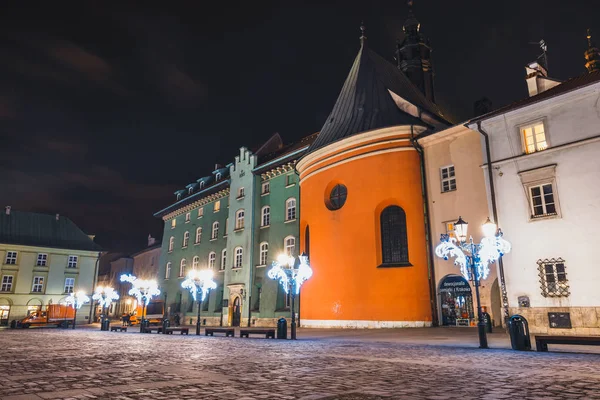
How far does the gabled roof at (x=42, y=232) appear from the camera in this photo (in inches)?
1869

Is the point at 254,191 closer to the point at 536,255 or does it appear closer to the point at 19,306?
the point at 536,255

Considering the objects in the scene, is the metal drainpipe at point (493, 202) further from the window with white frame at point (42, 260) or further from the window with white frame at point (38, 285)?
the window with white frame at point (42, 260)

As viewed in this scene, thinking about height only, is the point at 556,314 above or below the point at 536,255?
below

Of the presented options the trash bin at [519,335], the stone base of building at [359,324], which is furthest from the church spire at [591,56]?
the trash bin at [519,335]

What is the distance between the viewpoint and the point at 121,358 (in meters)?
9.95

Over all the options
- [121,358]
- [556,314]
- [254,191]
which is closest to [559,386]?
[121,358]

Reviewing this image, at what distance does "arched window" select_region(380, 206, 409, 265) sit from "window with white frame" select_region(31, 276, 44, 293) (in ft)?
133

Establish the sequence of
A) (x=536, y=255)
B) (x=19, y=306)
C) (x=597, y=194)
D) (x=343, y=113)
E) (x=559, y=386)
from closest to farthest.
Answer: (x=559, y=386), (x=597, y=194), (x=536, y=255), (x=343, y=113), (x=19, y=306)

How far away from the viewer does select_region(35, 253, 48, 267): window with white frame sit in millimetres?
47025

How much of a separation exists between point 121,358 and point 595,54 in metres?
27.6

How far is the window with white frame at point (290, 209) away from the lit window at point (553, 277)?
1644 centimetres

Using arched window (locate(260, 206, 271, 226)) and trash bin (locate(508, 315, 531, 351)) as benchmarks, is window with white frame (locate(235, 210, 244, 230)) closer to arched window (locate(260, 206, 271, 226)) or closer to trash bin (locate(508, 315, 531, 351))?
arched window (locate(260, 206, 271, 226))

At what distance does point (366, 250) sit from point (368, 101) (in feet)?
32.4

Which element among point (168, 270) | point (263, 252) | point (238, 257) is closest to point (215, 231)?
point (238, 257)
